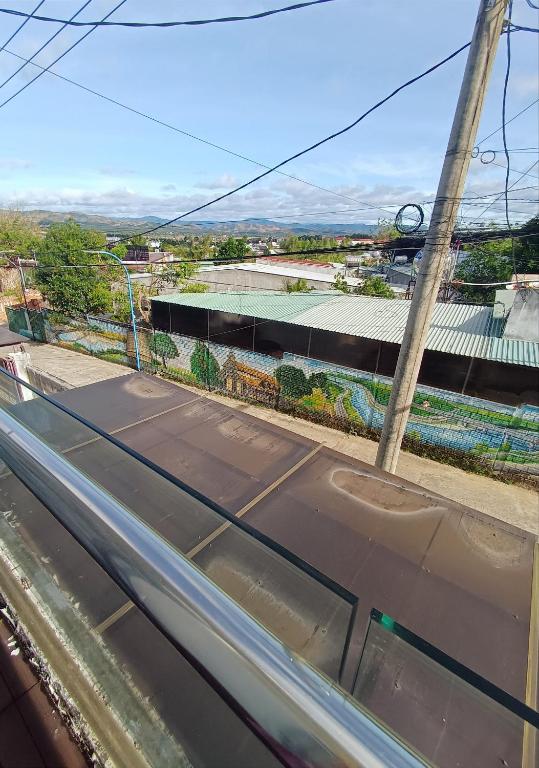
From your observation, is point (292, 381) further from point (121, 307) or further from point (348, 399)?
point (121, 307)

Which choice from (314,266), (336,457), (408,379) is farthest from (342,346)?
(314,266)

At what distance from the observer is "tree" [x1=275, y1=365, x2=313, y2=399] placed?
1149 cm

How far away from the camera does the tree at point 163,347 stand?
1479cm

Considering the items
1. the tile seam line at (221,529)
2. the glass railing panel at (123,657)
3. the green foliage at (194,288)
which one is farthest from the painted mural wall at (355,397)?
the green foliage at (194,288)

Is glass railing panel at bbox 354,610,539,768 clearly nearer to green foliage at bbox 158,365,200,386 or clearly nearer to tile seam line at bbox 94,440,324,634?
tile seam line at bbox 94,440,324,634

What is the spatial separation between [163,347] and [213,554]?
46.6ft

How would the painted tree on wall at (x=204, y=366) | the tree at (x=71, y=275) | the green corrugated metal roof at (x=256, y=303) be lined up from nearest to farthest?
the painted tree on wall at (x=204, y=366)
the green corrugated metal roof at (x=256, y=303)
the tree at (x=71, y=275)

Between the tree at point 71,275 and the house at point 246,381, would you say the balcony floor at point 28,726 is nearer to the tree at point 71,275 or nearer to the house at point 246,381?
the house at point 246,381

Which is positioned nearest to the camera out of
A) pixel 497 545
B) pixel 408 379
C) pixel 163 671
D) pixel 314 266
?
pixel 163 671

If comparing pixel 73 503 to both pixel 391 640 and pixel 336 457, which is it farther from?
pixel 336 457

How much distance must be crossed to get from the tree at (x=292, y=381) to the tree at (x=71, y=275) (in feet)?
48.6

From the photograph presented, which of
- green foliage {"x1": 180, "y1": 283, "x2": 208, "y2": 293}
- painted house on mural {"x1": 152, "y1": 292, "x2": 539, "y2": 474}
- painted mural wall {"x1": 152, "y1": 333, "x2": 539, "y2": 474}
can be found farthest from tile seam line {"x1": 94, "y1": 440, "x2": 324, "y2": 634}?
green foliage {"x1": 180, "y1": 283, "x2": 208, "y2": 293}

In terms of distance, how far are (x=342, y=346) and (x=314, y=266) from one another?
3333 centimetres

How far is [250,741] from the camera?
2.56ft
